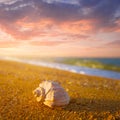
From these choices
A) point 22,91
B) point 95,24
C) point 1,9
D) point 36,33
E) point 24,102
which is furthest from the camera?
point 95,24

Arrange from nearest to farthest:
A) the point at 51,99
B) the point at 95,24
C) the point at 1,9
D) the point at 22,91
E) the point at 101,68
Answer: the point at 51,99 → the point at 22,91 → the point at 1,9 → the point at 95,24 → the point at 101,68

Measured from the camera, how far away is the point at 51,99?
4625mm

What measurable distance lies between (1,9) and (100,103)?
3909mm

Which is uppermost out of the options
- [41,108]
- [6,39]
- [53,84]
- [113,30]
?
[113,30]

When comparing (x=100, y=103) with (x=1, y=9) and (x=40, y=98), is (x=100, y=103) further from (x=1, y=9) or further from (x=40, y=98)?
(x=1, y=9)

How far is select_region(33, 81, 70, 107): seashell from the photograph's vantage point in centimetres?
463

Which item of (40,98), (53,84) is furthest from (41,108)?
(53,84)

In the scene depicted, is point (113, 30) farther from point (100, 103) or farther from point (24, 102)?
point (24, 102)

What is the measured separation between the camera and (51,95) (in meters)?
4.67

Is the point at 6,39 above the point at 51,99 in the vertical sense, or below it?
above

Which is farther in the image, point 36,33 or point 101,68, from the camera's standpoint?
point 101,68

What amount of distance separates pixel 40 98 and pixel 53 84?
1.22 feet

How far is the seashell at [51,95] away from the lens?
463cm

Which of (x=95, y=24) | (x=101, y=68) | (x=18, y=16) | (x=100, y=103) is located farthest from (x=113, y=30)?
(x=101, y=68)
